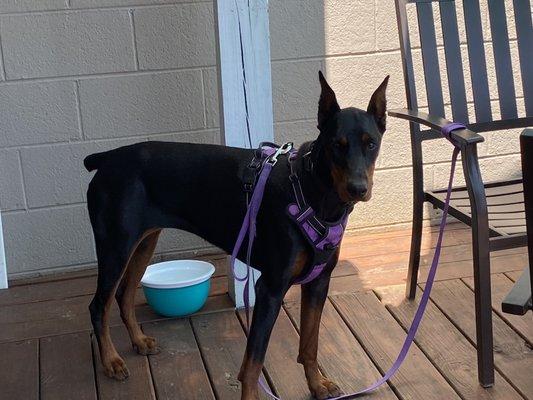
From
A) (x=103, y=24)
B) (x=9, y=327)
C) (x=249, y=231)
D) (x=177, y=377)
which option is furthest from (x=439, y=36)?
(x=9, y=327)

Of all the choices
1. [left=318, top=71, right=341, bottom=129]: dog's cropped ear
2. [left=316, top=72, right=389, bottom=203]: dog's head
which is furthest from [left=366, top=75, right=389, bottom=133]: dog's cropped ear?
[left=318, top=71, right=341, bottom=129]: dog's cropped ear

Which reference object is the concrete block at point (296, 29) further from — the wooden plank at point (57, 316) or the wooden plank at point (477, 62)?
the wooden plank at point (57, 316)

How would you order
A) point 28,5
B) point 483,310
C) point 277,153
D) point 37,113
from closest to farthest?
point 277,153 < point 483,310 < point 28,5 < point 37,113

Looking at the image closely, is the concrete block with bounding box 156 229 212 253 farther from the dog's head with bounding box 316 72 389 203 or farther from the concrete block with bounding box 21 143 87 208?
the dog's head with bounding box 316 72 389 203

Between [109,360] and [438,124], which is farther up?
[438,124]

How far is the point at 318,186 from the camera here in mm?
2543

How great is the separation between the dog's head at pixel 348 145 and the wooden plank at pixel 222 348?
0.90 m

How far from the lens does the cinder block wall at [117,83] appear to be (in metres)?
3.76

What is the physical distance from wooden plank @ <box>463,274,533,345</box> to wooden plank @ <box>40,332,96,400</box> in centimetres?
159

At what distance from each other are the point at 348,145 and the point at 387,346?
1086mm

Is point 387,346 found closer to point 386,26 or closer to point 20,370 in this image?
point 20,370

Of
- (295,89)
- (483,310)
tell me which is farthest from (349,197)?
(295,89)

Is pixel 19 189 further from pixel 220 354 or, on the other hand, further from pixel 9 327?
pixel 220 354

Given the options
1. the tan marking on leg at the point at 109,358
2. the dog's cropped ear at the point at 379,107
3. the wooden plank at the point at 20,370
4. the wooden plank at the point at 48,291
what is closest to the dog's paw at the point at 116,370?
the tan marking on leg at the point at 109,358
